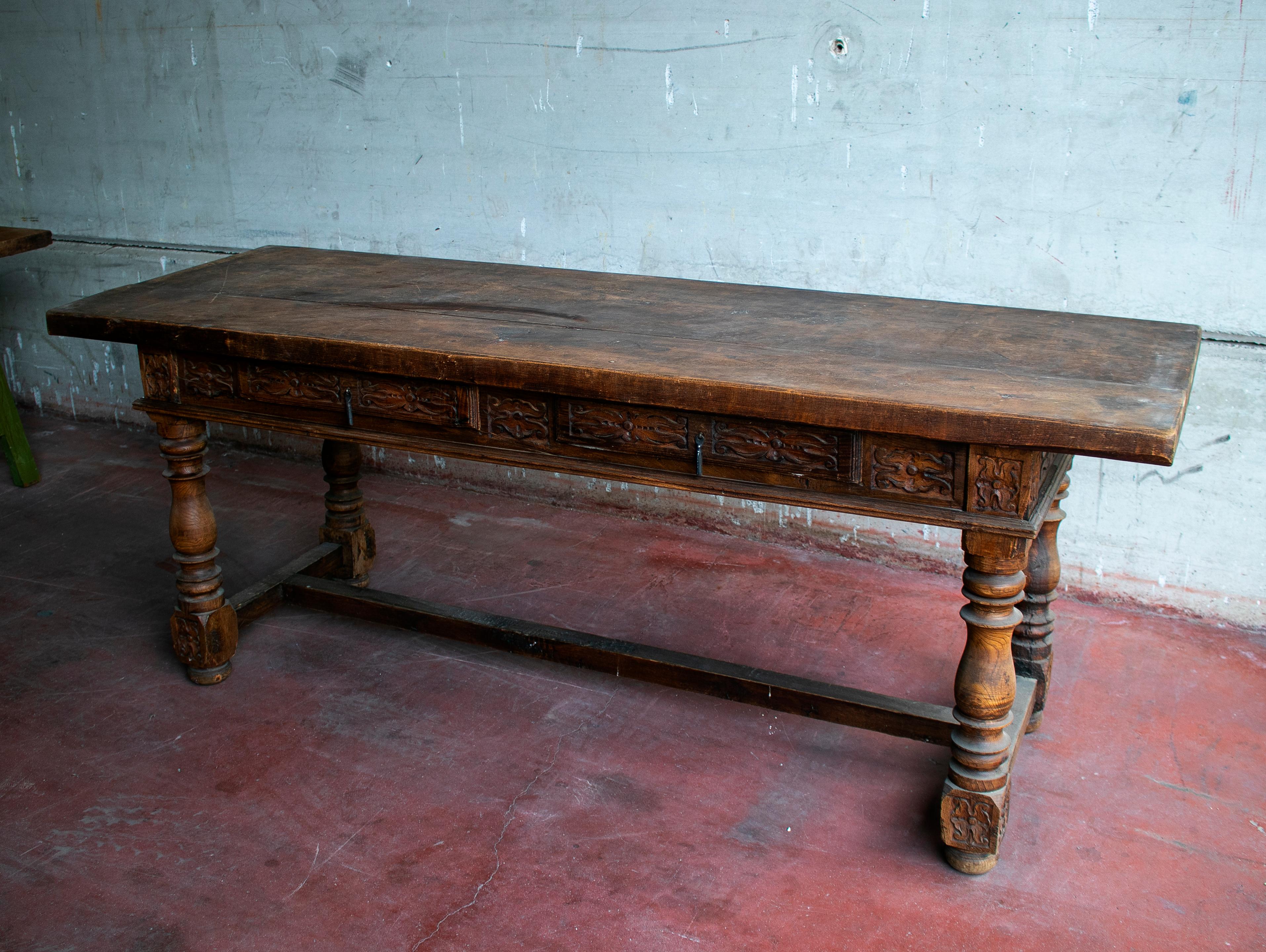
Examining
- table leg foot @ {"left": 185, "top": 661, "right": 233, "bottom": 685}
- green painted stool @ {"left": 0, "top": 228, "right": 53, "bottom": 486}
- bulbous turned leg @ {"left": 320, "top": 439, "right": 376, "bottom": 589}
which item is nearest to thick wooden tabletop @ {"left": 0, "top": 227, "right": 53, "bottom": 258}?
green painted stool @ {"left": 0, "top": 228, "right": 53, "bottom": 486}

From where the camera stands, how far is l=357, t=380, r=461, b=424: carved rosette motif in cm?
265

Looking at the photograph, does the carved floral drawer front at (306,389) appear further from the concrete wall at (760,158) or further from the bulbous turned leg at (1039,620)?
the concrete wall at (760,158)

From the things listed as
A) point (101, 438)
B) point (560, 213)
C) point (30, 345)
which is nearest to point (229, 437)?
point (101, 438)

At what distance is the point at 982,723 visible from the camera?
7.96 feet

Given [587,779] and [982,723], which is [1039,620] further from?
[587,779]

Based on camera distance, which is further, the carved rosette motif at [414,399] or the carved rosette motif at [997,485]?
the carved rosette motif at [414,399]

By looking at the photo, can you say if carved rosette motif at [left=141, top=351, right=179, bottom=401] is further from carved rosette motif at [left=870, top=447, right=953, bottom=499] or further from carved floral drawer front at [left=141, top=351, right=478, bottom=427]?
carved rosette motif at [left=870, top=447, right=953, bottom=499]

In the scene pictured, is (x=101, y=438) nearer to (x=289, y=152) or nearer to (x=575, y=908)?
(x=289, y=152)

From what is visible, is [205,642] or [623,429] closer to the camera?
[623,429]

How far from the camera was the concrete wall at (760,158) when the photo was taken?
11.0 feet

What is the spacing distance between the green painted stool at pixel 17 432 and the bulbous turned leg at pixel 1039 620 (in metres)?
3.76

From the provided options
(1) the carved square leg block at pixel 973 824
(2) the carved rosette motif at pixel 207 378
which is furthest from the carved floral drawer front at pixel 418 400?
(1) the carved square leg block at pixel 973 824

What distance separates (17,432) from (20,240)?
777mm

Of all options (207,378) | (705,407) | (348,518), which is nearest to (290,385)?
(207,378)
